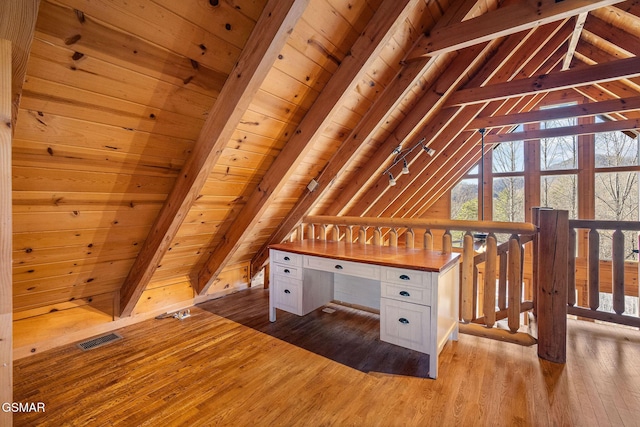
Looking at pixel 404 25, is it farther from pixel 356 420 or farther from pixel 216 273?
pixel 216 273

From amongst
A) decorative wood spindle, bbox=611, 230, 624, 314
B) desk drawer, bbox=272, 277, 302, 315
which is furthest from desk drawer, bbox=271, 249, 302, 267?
decorative wood spindle, bbox=611, 230, 624, 314

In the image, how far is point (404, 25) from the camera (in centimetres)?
199

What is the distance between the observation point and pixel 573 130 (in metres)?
4.35

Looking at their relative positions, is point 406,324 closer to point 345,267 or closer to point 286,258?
point 345,267

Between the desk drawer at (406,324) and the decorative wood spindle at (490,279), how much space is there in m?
0.78

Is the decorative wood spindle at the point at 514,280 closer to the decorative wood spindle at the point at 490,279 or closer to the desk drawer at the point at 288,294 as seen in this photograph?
the decorative wood spindle at the point at 490,279

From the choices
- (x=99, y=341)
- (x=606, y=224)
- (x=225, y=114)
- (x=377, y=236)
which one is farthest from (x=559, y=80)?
(x=99, y=341)

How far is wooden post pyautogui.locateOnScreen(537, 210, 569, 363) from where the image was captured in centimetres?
209

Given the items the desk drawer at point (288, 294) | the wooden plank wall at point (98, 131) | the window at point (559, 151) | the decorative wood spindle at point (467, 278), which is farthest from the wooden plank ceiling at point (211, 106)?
the window at point (559, 151)

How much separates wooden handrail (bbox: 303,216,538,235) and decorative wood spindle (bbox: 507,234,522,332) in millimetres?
94

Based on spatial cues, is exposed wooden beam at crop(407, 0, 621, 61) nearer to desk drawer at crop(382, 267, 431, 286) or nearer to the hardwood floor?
desk drawer at crop(382, 267, 431, 286)

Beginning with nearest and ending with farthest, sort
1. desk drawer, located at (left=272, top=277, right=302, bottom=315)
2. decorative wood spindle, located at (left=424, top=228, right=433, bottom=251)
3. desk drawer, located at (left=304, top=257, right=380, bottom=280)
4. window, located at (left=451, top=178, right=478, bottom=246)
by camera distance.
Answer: desk drawer, located at (left=304, top=257, right=380, bottom=280), decorative wood spindle, located at (left=424, top=228, right=433, bottom=251), desk drawer, located at (left=272, top=277, right=302, bottom=315), window, located at (left=451, top=178, right=478, bottom=246)

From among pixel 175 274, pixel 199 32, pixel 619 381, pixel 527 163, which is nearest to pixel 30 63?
pixel 199 32

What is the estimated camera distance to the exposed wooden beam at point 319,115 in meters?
1.73
